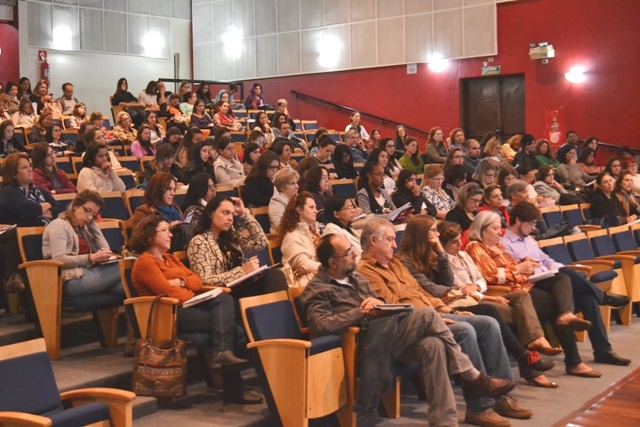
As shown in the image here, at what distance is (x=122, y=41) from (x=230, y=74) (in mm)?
1883

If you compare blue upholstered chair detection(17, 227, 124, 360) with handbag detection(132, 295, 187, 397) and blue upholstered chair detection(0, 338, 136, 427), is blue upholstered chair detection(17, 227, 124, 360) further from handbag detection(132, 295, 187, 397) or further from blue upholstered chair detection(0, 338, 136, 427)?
blue upholstered chair detection(0, 338, 136, 427)

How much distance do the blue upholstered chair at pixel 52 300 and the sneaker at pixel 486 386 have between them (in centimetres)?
168

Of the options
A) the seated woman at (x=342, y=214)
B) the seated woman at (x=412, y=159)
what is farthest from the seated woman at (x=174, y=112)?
the seated woman at (x=342, y=214)

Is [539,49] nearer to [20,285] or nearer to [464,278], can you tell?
[464,278]

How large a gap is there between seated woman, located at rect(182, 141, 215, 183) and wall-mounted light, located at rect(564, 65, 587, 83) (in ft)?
21.1

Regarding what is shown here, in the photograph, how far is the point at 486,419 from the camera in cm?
355

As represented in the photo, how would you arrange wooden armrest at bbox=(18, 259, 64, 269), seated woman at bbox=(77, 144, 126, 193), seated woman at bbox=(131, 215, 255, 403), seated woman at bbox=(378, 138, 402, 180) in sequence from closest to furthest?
seated woman at bbox=(131, 215, 255, 403)
wooden armrest at bbox=(18, 259, 64, 269)
seated woman at bbox=(77, 144, 126, 193)
seated woman at bbox=(378, 138, 402, 180)

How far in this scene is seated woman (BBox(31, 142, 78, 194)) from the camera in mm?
5461

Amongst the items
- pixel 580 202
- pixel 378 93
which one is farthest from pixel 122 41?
pixel 580 202

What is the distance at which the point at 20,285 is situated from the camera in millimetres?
4043

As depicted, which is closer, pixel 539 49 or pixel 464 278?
pixel 464 278

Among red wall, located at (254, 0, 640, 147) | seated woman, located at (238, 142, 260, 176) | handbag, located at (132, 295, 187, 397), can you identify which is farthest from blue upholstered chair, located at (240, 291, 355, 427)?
red wall, located at (254, 0, 640, 147)

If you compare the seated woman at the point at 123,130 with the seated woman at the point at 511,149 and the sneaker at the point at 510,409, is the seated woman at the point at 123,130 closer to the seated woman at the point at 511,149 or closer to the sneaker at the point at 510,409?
the seated woman at the point at 511,149

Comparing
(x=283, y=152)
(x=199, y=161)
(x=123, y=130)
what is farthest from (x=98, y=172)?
(x=123, y=130)
